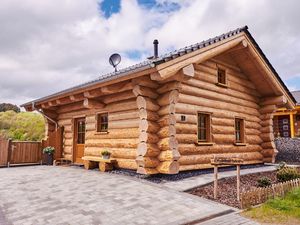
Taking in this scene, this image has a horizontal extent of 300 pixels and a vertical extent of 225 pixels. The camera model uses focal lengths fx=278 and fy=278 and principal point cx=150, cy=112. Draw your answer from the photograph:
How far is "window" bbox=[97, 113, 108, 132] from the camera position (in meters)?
11.3

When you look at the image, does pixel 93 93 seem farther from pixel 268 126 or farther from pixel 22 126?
pixel 22 126

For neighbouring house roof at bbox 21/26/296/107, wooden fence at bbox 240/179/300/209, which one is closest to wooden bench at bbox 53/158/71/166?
neighbouring house roof at bbox 21/26/296/107

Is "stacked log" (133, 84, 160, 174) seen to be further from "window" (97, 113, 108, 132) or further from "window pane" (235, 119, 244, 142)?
"window pane" (235, 119, 244, 142)

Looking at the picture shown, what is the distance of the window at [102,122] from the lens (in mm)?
11273

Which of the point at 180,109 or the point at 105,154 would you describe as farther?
the point at 105,154

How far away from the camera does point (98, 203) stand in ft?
19.8

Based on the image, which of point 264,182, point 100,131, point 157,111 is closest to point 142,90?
point 157,111

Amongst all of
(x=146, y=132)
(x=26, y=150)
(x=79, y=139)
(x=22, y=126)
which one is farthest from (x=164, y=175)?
(x=22, y=126)

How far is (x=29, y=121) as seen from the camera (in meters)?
35.3

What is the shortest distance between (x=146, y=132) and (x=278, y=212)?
420 centimetres

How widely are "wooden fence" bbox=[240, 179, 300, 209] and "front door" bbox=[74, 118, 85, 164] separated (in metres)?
8.20

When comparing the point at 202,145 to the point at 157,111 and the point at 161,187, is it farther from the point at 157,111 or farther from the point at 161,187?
the point at 161,187

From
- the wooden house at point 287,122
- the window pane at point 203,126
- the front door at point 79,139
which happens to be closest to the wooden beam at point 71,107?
the front door at point 79,139

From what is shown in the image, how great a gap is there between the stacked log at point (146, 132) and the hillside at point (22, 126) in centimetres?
2439
